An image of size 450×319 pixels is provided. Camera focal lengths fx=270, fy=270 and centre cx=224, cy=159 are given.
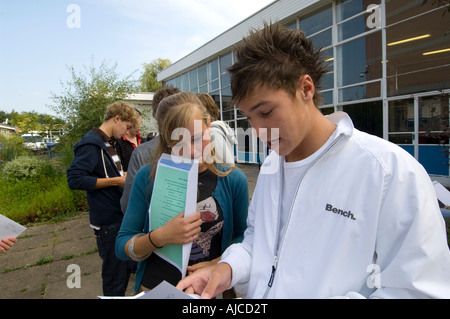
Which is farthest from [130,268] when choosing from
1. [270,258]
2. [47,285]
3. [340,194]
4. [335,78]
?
[335,78]

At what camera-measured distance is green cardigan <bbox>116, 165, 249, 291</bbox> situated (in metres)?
1.51

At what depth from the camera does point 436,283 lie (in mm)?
820

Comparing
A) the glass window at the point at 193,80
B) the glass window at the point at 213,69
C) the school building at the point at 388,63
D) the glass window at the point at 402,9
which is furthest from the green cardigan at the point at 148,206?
the glass window at the point at 193,80

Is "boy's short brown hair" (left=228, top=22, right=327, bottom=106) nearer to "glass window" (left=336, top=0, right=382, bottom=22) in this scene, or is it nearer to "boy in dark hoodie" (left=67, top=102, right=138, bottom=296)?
"boy in dark hoodie" (left=67, top=102, right=138, bottom=296)

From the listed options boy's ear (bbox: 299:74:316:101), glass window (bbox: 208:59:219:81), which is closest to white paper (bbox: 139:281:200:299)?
boy's ear (bbox: 299:74:316:101)

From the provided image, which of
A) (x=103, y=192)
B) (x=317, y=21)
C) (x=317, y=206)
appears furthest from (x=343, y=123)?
(x=317, y=21)

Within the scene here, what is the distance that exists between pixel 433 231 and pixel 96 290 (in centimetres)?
372

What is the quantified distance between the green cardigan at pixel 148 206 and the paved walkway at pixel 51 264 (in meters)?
2.21

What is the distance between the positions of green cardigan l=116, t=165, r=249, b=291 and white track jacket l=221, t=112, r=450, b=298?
0.37m

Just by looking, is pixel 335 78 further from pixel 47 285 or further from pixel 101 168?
pixel 47 285

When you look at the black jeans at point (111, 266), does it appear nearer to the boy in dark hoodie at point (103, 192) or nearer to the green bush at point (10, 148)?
the boy in dark hoodie at point (103, 192)

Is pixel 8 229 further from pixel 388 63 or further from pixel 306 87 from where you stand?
pixel 388 63

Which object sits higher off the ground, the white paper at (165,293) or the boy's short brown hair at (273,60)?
the boy's short brown hair at (273,60)

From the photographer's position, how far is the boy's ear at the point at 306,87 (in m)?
1.12
